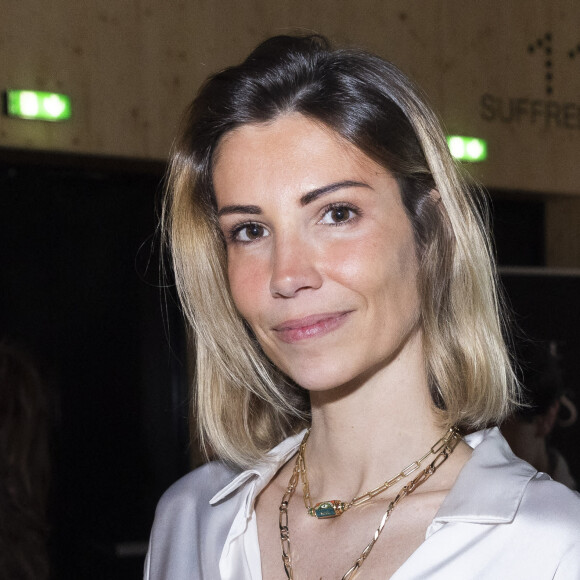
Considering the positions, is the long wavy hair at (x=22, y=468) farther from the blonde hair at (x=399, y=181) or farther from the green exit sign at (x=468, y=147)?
the green exit sign at (x=468, y=147)

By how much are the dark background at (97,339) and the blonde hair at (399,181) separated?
230 centimetres

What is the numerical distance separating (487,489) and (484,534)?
69 mm

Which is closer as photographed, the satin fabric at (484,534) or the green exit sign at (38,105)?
the satin fabric at (484,534)

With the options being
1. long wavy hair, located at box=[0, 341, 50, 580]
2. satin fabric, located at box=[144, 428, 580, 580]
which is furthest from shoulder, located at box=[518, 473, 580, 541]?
long wavy hair, located at box=[0, 341, 50, 580]

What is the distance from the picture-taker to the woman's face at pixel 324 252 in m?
1.51

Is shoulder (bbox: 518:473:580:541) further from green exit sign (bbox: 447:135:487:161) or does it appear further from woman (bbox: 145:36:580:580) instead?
green exit sign (bbox: 447:135:487:161)

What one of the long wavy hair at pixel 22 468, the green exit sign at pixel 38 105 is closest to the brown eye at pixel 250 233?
the long wavy hair at pixel 22 468

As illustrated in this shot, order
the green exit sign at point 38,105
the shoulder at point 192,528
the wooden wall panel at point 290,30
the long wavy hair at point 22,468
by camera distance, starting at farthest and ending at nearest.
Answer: the wooden wall panel at point 290,30, the green exit sign at point 38,105, the long wavy hair at point 22,468, the shoulder at point 192,528

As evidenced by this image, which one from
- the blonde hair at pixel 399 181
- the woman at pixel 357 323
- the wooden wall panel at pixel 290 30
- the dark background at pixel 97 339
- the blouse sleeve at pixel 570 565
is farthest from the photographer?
the dark background at pixel 97 339

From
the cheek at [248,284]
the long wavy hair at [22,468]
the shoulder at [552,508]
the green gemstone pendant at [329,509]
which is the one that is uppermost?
the cheek at [248,284]

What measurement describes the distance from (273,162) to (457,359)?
47 centimetres

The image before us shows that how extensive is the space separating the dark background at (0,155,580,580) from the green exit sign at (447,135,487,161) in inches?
53.3

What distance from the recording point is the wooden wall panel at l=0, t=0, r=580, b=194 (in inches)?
151

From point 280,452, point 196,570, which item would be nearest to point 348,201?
point 280,452
